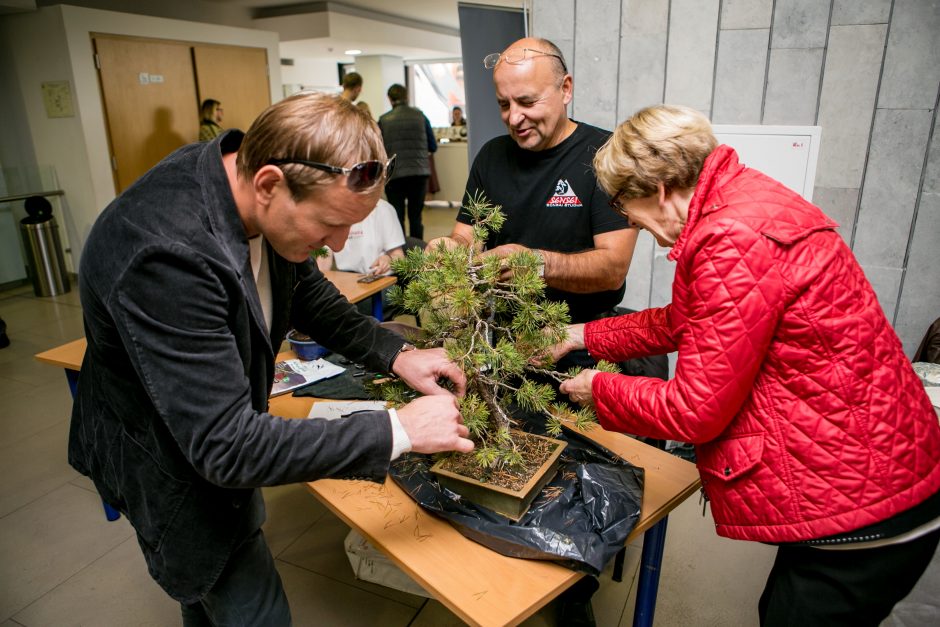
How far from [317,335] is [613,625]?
138 centimetres

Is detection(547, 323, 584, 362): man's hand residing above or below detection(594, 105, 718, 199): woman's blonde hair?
below

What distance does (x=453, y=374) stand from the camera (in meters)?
1.37

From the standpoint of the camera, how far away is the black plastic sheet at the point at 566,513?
46.4 inches

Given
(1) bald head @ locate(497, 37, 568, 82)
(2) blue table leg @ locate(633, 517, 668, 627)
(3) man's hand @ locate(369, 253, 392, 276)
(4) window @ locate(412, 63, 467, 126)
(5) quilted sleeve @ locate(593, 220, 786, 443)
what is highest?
(4) window @ locate(412, 63, 467, 126)

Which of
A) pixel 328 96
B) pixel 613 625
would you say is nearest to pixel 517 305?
pixel 328 96

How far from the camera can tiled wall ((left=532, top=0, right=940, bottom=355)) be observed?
7.73 feet

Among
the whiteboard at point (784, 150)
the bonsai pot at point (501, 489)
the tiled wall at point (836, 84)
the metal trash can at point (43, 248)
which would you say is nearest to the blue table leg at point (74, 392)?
the bonsai pot at point (501, 489)

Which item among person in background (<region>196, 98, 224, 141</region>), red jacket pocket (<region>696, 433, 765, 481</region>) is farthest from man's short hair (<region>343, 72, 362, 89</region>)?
red jacket pocket (<region>696, 433, 765, 481</region>)

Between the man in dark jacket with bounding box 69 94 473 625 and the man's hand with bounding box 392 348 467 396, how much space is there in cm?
21

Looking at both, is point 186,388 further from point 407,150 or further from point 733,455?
point 407,150

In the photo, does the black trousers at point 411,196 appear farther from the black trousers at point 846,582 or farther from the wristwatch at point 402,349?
the black trousers at point 846,582

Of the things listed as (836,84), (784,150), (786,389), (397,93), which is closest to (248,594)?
(786,389)

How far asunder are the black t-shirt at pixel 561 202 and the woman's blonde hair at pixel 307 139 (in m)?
0.98

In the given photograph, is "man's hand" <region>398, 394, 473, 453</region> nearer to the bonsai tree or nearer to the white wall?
the bonsai tree
